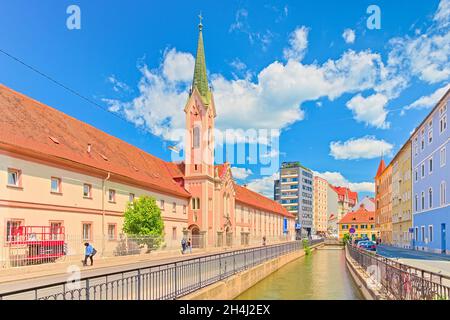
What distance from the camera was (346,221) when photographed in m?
109

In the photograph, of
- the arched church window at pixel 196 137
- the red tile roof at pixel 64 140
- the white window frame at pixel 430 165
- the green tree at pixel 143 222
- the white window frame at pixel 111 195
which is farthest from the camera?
the arched church window at pixel 196 137

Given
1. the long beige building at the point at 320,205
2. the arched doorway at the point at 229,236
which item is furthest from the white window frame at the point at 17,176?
the long beige building at the point at 320,205

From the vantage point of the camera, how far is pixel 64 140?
28.1 m

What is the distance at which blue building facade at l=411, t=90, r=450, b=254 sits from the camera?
3381 centimetres

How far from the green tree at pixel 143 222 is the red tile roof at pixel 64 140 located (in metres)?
2.93

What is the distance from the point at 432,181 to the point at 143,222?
28428mm

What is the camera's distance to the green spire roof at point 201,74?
5316 cm

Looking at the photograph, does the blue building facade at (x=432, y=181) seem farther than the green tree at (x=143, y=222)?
Yes

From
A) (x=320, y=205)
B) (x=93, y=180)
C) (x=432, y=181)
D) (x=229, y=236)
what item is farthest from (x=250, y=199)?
(x=320, y=205)

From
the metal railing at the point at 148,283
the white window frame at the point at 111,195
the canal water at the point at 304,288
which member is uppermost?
the white window frame at the point at 111,195

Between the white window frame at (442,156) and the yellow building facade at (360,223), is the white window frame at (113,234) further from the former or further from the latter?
the yellow building facade at (360,223)

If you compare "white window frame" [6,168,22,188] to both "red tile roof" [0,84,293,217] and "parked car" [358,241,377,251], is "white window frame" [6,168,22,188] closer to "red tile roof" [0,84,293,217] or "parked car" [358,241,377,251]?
"red tile roof" [0,84,293,217]

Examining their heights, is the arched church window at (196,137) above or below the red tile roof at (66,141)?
above

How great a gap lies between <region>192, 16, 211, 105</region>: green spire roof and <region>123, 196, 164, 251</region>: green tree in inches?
955
